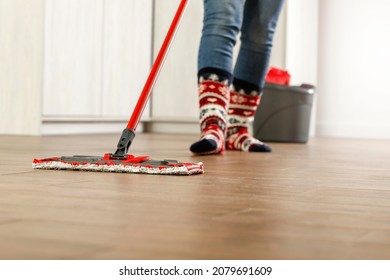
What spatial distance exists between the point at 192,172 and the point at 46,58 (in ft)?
6.87

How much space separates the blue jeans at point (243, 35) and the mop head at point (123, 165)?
2.24ft

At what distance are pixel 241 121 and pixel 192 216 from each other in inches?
60.5

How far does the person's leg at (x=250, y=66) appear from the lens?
2.24m

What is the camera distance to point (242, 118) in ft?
7.79

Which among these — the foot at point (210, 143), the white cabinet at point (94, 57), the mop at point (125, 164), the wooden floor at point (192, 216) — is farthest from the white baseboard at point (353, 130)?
the mop at point (125, 164)

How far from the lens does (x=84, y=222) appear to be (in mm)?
794

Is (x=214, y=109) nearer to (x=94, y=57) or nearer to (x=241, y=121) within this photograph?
(x=241, y=121)

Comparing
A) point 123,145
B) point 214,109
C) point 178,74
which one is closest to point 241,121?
point 214,109

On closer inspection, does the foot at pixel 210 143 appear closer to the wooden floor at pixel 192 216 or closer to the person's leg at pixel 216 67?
the person's leg at pixel 216 67

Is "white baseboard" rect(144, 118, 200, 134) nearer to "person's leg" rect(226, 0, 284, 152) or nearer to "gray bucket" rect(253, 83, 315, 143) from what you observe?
"gray bucket" rect(253, 83, 315, 143)

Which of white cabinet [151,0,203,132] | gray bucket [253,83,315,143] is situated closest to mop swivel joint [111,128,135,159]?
gray bucket [253,83,315,143]

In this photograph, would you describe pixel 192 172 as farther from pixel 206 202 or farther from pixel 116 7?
pixel 116 7

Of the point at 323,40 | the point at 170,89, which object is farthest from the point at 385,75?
the point at 170,89

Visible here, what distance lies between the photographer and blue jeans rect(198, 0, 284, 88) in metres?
2.03
